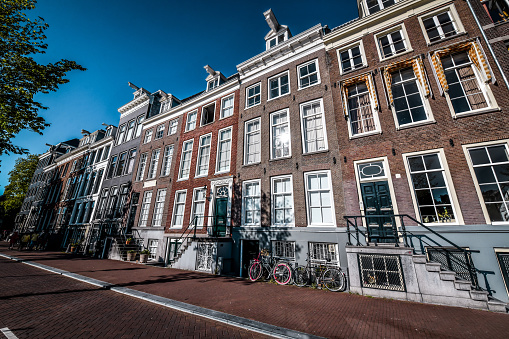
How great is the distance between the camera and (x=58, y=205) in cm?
2939

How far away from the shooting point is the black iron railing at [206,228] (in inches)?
543

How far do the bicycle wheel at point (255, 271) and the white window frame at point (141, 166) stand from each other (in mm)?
15520

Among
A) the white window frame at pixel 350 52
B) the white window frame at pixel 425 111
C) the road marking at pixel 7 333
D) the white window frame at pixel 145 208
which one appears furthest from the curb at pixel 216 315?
the white window frame at pixel 350 52

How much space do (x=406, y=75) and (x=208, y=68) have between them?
15.7 meters

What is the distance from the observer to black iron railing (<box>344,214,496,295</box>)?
7137 millimetres

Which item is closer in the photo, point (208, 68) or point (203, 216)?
point (203, 216)

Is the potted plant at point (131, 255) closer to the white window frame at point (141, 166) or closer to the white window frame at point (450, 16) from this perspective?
the white window frame at point (141, 166)

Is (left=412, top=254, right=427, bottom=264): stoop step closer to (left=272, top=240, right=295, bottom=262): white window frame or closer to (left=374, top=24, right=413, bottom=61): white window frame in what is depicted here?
(left=272, top=240, right=295, bottom=262): white window frame

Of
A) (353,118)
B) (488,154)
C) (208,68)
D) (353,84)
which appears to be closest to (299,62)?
(353,84)

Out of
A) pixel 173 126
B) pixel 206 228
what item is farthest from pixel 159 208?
pixel 173 126

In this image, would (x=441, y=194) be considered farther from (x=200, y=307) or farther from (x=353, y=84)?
(x=200, y=307)

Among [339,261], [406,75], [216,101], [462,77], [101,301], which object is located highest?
[216,101]

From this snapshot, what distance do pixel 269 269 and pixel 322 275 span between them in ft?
8.67

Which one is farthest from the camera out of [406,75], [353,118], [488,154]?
[353,118]
